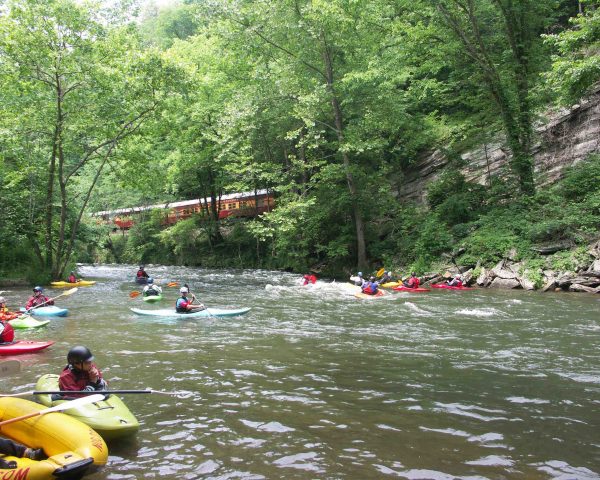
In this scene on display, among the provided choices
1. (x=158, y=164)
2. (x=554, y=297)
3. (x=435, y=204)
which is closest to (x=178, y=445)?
(x=554, y=297)

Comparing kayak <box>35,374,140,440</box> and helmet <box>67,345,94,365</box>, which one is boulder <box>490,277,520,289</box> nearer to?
kayak <box>35,374,140,440</box>

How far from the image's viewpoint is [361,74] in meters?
18.6

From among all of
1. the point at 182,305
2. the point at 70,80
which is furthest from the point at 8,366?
the point at 70,80

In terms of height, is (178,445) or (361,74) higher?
(361,74)

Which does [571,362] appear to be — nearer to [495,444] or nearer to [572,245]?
[495,444]

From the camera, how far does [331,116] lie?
22.7 m

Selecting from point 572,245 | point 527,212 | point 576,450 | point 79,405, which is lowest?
point 576,450

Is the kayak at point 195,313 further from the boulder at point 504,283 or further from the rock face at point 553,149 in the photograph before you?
the rock face at point 553,149

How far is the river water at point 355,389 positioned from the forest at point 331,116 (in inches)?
311

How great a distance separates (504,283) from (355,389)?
12.1m

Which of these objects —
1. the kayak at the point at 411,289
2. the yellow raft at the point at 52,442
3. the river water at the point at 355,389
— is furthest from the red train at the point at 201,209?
the yellow raft at the point at 52,442

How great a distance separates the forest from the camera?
57.6 ft

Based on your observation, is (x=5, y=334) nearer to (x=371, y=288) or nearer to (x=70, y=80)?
(x=371, y=288)

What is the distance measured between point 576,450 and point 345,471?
2.32 metres
